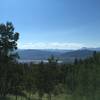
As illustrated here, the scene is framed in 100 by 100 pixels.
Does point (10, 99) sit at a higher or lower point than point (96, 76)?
lower

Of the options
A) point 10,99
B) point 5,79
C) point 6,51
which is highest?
point 6,51

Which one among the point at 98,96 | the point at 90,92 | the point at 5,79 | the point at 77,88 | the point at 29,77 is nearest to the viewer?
the point at 98,96

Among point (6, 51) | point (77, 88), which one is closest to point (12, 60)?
point (6, 51)

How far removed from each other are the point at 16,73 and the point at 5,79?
2404 millimetres

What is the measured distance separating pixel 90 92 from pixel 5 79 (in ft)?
85.7

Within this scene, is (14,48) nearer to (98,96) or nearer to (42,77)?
(42,77)

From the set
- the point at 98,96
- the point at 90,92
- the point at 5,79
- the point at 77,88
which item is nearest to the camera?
the point at 98,96

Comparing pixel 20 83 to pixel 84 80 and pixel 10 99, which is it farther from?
pixel 84 80

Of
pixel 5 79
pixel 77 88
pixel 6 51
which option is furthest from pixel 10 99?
pixel 77 88

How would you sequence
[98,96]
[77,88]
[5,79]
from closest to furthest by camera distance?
[98,96], [77,88], [5,79]

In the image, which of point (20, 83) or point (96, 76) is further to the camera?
point (20, 83)

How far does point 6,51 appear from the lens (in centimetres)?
6091

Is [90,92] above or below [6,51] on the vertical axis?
below

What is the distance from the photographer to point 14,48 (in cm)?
6144
